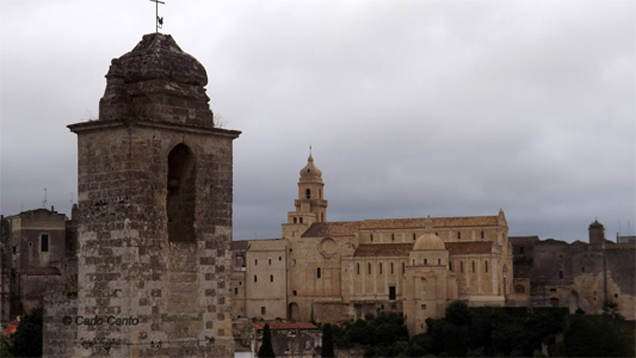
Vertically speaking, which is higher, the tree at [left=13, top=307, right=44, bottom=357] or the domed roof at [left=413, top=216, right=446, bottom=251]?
the domed roof at [left=413, top=216, right=446, bottom=251]

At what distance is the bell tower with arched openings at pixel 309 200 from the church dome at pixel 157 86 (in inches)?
2836

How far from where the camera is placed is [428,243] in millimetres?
73812

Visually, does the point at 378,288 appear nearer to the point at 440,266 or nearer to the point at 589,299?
the point at 440,266

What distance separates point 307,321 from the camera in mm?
80125

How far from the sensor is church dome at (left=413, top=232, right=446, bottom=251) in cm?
7356

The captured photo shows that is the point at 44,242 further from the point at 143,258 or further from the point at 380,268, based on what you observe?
A: the point at 143,258

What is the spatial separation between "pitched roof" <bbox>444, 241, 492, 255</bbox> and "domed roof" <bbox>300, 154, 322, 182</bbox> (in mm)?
16060

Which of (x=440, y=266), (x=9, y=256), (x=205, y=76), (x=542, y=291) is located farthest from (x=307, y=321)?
(x=205, y=76)

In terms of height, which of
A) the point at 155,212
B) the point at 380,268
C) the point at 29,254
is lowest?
the point at 155,212

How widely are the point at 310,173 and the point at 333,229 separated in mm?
9141

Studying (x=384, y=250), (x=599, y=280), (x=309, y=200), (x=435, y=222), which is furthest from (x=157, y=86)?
(x=309, y=200)

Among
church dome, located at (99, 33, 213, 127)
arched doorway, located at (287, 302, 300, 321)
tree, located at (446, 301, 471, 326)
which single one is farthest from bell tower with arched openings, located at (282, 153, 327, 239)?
church dome, located at (99, 33, 213, 127)

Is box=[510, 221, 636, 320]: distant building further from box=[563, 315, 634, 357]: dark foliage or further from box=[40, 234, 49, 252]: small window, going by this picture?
box=[40, 234, 49, 252]: small window

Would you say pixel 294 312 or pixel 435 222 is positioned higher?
pixel 435 222
